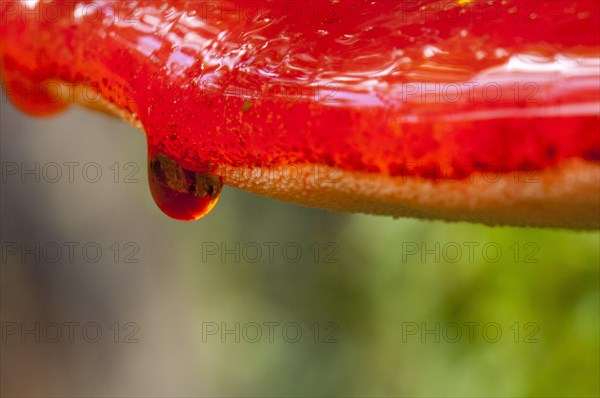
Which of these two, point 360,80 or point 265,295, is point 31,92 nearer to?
point 360,80

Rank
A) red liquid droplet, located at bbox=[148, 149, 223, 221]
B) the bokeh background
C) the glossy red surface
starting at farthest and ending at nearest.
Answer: the bokeh background < red liquid droplet, located at bbox=[148, 149, 223, 221] < the glossy red surface

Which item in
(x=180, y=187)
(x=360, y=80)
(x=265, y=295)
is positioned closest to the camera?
(x=360, y=80)

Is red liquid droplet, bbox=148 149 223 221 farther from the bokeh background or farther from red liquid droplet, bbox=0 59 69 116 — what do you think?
the bokeh background

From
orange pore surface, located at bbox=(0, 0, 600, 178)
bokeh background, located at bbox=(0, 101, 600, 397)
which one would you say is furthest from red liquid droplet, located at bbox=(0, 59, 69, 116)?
bokeh background, located at bbox=(0, 101, 600, 397)

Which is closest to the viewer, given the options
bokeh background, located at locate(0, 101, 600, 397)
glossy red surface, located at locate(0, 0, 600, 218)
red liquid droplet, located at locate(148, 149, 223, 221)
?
glossy red surface, located at locate(0, 0, 600, 218)

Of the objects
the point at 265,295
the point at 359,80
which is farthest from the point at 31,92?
the point at 265,295

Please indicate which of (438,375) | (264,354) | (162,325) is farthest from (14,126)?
(438,375)

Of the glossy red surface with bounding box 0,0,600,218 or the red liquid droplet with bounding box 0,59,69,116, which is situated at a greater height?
the red liquid droplet with bounding box 0,59,69,116
